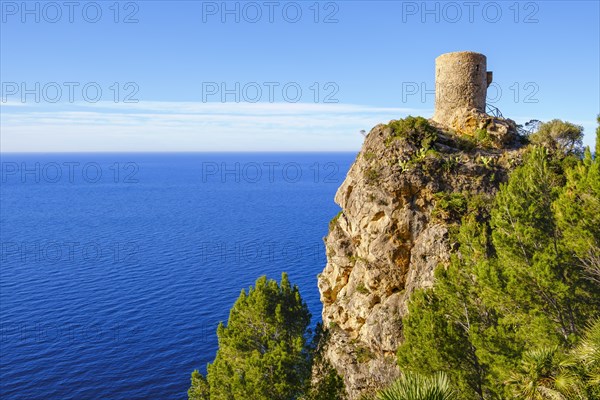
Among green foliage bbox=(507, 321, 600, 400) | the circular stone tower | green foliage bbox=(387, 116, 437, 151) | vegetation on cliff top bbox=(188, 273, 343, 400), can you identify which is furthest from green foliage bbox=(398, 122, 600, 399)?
the circular stone tower

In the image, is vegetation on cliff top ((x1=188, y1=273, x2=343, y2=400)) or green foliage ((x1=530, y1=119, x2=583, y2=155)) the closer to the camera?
vegetation on cliff top ((x1=188, y1=273, x2=343, y2=400))

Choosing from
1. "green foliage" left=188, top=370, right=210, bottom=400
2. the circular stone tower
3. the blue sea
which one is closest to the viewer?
"green foliage" left=188, top=370, right=210, bottom=400

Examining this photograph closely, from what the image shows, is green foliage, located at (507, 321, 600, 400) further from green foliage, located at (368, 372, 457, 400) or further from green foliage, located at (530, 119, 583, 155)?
green foliage, located at (530, 119, 583, 155)

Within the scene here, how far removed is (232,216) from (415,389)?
125452mm

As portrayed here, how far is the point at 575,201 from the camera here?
18953 millimetres

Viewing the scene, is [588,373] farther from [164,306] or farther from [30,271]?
[30,271]

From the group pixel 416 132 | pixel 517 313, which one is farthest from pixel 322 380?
pixel 416 132

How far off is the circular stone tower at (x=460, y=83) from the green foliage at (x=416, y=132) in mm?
4067

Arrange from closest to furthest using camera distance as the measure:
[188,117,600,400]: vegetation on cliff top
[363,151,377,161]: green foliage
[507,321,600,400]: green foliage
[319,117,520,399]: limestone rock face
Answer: [507,321,600,400]: green foliage → [188,117,600,400]: vegetation on cliff top → [319,117,520,399]: limestone rock face → [363,151,377,161]: green foliage

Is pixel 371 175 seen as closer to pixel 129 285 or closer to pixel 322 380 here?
pixel 322 380

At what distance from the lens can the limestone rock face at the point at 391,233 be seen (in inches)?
1176

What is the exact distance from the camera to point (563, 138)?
3509 centimetres

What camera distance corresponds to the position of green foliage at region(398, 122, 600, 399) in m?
18.2

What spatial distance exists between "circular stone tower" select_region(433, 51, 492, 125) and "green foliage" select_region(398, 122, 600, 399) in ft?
53.1
